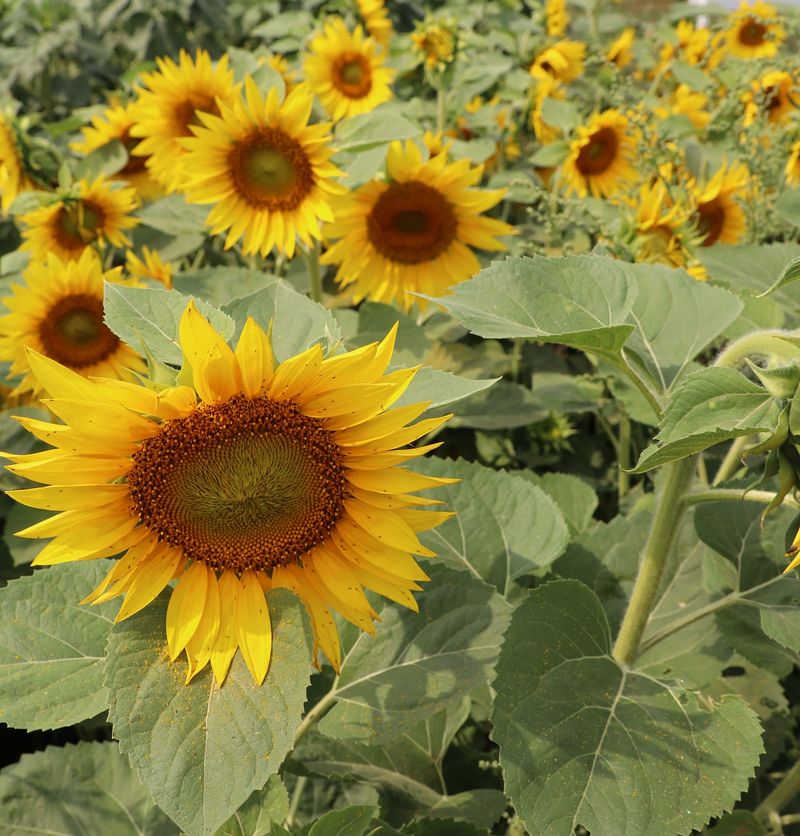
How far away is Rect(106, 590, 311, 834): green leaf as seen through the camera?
816 mm

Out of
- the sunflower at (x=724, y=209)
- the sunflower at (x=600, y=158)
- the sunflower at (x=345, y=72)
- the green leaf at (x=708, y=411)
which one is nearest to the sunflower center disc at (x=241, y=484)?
the green leaf at (x=708, y=411)

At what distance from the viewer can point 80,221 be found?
217 cm

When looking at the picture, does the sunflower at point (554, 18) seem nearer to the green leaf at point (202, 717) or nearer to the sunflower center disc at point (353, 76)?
the sunflower center disc at point (353, 76)

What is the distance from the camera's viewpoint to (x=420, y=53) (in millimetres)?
2961

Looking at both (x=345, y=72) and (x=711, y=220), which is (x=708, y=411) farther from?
(x=345, y=72)

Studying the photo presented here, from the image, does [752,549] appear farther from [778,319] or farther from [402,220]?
[402,220]

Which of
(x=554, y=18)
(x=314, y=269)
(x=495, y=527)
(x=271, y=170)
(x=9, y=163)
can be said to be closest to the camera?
(x=495, y=527)

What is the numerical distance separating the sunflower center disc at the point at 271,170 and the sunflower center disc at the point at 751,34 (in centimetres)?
317

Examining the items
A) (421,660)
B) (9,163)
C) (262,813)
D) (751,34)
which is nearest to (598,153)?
(9,163)

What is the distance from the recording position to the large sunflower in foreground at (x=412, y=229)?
214 cm

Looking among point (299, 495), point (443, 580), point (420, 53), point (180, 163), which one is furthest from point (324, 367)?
point (420, 53)

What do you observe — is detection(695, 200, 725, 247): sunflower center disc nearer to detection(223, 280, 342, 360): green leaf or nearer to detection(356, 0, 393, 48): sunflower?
detection(223, 280, 342, 360): green leaf

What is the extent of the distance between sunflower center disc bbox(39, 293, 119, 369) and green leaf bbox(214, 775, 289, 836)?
118 centimetres

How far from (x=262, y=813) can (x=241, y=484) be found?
1.41 ft
